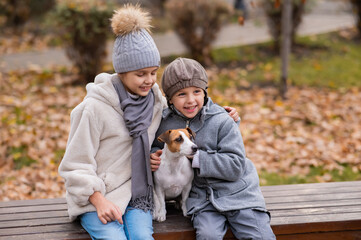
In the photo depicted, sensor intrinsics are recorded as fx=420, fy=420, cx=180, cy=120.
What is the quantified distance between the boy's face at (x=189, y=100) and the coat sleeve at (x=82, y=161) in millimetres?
565

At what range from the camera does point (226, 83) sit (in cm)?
766

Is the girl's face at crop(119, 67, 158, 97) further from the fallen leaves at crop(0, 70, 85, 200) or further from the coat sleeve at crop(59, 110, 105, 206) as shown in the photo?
the fallen leaves at crop(0, 70, 85, 200)

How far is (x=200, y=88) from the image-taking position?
2826 millimetres

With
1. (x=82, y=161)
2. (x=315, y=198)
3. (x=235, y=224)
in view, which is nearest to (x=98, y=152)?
(x=82, y=161)

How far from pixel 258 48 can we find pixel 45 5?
6785mm

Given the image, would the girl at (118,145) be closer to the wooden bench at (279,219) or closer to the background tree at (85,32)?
the wooden bench at (279,219)

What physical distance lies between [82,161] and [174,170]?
588mm

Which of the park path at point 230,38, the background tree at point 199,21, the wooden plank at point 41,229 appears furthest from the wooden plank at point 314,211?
the park path at point 230,38

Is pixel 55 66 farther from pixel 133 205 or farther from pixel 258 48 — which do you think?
pixel 133 205

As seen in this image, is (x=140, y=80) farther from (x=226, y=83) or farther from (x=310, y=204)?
(x=226, y=83)

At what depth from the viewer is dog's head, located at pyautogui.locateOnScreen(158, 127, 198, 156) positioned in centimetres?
260

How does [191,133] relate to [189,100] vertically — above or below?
below

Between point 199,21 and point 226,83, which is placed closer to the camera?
point 226,83

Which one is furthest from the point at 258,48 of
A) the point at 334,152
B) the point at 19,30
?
the point at 19,30
